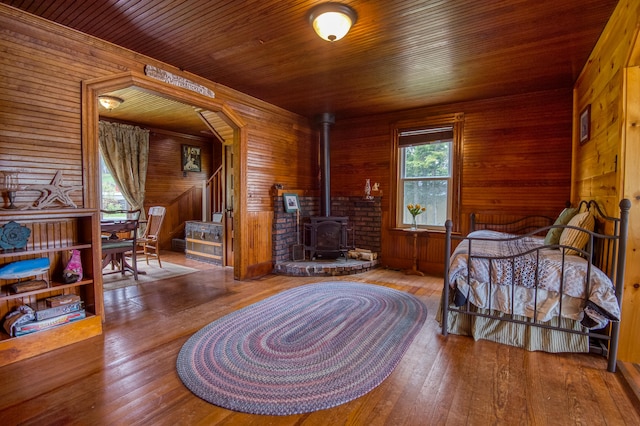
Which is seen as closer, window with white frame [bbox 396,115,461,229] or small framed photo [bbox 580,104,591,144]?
small framed photo [bbox 580,104,591,144]

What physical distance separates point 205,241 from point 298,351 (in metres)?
3.91

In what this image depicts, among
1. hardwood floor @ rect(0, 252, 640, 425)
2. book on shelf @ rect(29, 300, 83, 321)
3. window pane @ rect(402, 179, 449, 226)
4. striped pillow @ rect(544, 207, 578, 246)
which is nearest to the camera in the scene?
hardwood floor @ rect(0, 252, 640, 425)

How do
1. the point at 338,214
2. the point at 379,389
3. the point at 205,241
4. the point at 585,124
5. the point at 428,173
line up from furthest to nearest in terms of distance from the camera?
the point at 205,241 < the point at 338,214 < the point at 428,173 < the point at 585,124 < the point at 379,389

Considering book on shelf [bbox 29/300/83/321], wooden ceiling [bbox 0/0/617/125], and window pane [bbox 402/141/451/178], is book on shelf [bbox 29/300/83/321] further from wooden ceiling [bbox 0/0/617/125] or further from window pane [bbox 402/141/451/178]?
window pane [bbox 402/141/451/178]

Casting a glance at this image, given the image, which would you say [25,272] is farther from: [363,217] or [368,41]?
[363,217]

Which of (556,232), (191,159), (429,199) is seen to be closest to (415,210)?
(429,199)

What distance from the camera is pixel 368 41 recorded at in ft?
9.32

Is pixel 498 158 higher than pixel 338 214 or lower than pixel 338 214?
higher

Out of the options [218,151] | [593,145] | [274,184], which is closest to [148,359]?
[274,184]

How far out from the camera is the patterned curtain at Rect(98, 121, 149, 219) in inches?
239

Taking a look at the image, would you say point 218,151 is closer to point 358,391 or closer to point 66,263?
point 66,263

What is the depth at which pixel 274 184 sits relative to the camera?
4902 millimetres

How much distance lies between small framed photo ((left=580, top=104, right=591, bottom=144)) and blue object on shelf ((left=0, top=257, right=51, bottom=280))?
5.00 meters

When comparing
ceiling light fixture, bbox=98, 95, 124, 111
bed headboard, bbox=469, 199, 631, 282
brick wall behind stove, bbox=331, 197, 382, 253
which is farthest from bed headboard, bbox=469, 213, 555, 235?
ceiling light fixture, bbox=98, 95, 124, 111
